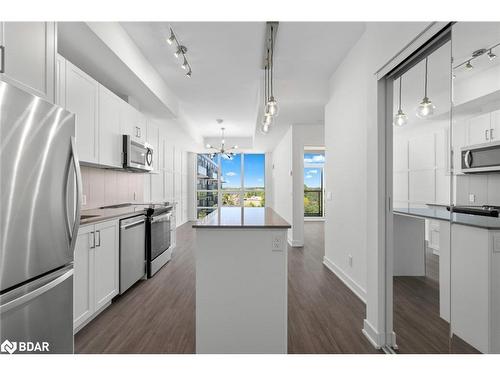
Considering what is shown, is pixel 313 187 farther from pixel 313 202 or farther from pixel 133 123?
pixel 133 123

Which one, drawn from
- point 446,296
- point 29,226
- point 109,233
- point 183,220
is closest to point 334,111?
point 446,296

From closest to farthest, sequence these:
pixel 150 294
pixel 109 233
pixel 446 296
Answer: pixel 446 296, pixel 109 233, pixel 150 294

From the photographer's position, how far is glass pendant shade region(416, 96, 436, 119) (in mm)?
1633

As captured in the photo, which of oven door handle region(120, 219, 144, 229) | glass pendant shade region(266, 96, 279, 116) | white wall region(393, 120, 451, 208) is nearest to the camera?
white wall region(393, 120, 451, 208)

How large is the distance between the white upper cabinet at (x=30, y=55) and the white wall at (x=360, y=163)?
2403 mm

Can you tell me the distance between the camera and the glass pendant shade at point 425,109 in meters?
1.63

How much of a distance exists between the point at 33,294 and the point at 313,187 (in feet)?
31.3

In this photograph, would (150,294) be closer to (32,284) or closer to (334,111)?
(32,284)

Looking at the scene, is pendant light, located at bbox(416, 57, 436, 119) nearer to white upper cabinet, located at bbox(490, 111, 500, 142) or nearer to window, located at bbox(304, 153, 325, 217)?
white upper cabinet, located at bbox(490, 111, 500, 142)

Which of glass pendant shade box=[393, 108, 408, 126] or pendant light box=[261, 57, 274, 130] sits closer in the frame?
glass pendant shade box=[393, 108, 408, 126]

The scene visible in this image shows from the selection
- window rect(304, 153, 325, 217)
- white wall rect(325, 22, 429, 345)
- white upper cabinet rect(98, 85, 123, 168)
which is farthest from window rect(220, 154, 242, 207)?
white upper cabinet rect(98, 85, 123, 168)

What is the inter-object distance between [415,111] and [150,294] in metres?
3.18

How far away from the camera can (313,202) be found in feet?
33.0
